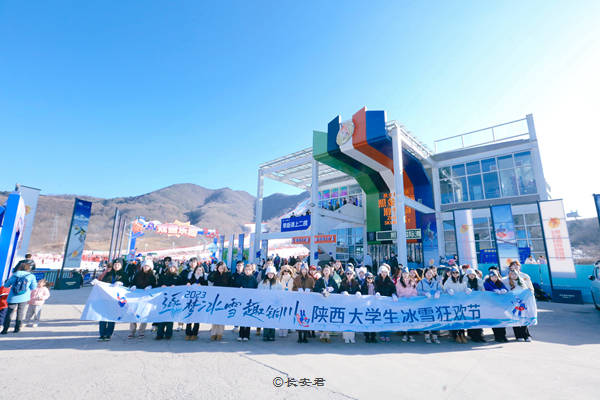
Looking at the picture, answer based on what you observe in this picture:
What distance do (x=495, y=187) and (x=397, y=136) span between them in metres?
9.72

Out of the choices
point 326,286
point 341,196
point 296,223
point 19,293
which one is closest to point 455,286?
point 326,286

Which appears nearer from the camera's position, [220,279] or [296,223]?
[220,279]

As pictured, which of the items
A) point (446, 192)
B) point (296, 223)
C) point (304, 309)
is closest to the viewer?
point (304, 309)

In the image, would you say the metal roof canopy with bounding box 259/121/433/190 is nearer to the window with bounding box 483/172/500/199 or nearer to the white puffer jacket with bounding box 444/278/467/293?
the window with bounding box 483/172/500/199

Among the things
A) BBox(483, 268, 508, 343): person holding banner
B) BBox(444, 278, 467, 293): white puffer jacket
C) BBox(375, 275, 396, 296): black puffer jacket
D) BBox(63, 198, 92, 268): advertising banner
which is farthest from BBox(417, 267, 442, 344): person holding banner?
BBox(63, 198, 92, 268): advertising banner

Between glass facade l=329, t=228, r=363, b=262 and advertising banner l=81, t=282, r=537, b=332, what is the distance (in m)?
18.5

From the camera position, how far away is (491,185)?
21.0 m

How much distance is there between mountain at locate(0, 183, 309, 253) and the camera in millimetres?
79812

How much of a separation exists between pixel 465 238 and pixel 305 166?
13.6 meters

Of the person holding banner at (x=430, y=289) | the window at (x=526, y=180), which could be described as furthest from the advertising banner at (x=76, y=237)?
the window at (x=526, y=180)

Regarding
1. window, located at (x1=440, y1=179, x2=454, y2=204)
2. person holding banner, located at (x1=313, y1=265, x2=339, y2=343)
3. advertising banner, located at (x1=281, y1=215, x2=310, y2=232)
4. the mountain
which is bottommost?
person holding banner, located at (x1=313, y1=265, x2=339, y2=343)

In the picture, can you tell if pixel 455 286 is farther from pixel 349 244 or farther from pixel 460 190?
pixel 349 244

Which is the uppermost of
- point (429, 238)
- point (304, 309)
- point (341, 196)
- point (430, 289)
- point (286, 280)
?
point (341, 196)

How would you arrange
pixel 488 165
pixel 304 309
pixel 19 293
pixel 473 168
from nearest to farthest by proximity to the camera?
pixel 304 309 → pixel 19 293 → pixel 488 165 → pixel 473 168
